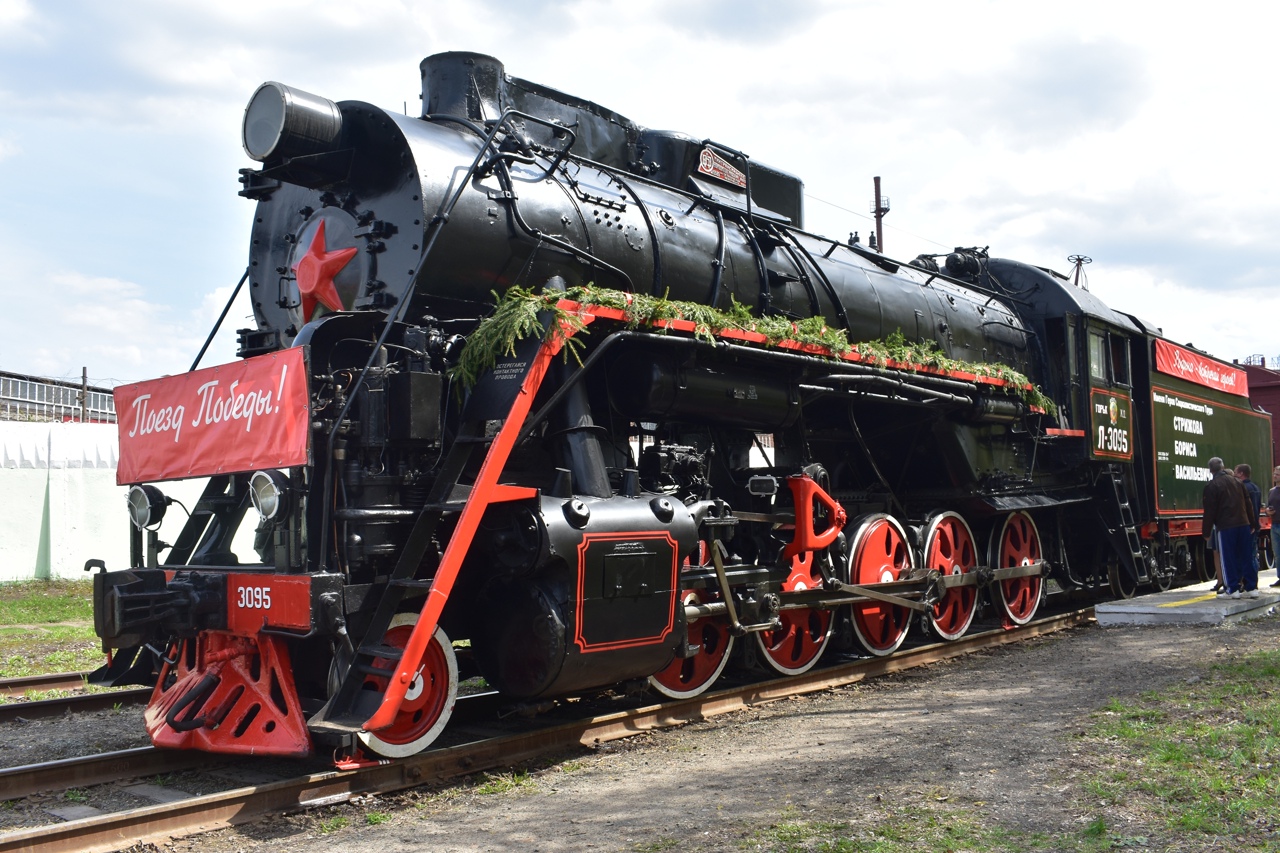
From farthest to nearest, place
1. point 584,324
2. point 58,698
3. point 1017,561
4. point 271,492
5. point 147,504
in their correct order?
point 1017,561 < point 58,698 < point 147,504 < point 584,324 < point 271,492

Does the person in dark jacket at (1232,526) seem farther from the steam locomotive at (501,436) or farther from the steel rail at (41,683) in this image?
the steel rail at (41,683)

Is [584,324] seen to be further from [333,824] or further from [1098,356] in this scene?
[1098,356]

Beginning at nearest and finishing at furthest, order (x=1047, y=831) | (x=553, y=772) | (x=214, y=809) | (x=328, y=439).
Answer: (x=1047, y=831), (x=214, y=809), (x=328, y=439), (x=553, y=772)

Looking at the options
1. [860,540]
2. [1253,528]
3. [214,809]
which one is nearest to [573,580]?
[214,809]

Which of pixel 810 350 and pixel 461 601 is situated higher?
pixel 810 350

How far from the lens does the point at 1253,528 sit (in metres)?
11.0

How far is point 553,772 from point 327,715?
3.98 ft

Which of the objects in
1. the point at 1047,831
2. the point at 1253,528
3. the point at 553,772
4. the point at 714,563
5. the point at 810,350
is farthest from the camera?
the point at 1253,528

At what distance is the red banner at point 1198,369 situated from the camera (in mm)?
12555

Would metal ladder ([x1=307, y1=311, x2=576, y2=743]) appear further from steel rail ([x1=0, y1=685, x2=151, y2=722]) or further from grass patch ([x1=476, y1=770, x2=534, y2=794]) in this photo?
steel rail ([x1=0, y1=685, x2=151, y2=722])

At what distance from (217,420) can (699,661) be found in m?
3.21

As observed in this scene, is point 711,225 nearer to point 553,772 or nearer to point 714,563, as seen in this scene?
point 714,563

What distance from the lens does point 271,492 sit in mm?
4691

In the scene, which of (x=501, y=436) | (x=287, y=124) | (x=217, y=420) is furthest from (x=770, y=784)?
(x=287, y=124)
